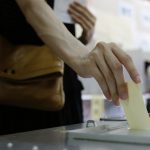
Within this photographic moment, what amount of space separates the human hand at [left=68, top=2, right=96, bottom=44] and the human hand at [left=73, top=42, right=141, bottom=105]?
388 mm

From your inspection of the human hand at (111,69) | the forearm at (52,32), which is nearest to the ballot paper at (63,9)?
the forearm at (52,32)

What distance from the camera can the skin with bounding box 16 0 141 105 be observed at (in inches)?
23.1

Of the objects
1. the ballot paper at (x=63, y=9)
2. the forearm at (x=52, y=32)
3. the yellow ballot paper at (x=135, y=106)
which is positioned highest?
the ballot paper at (x=63, y=9)

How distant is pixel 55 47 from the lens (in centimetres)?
68

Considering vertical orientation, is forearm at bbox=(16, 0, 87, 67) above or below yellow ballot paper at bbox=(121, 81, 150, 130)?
above

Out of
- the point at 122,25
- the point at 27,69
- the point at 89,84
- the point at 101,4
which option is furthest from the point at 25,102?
the point at 122,25

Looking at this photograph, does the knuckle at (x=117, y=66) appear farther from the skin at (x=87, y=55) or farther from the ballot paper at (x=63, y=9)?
the ballot paper at (x=63, y=9)

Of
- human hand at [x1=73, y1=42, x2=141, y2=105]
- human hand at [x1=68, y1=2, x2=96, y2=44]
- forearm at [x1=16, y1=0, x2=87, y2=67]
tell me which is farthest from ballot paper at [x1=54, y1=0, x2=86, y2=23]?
human hand at [x1=73, y1=42, x2=141, y2=105]

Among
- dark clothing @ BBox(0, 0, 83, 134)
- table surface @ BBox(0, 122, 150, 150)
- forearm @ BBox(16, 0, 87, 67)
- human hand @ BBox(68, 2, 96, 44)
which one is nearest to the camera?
table surface @ BBox(0, 122, 150, 150)

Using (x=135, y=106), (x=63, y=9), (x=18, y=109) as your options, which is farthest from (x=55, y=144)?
(x=63, y=9)

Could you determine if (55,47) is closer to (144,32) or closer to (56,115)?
(56,115)

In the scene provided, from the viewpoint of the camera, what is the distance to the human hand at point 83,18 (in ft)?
3.22

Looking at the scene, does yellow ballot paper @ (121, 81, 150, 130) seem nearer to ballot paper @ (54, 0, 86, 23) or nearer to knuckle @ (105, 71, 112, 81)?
knuckle @ (105, 71, 112, 81)

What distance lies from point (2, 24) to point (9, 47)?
0.06 metres
